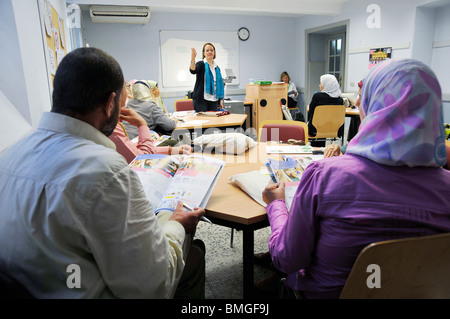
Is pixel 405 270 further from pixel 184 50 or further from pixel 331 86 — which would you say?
pixel 184 50

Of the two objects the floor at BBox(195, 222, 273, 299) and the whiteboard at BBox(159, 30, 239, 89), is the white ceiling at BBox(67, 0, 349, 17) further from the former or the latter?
the floor at BBox(195, 222, 273, 299)

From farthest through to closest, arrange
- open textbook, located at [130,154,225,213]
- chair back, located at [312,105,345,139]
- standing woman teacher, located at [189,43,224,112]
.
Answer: standing woman teacher, located at [189,43,224,112], chair back, located at [312,105,345,139], open textbook, located at [130,154,225,213]

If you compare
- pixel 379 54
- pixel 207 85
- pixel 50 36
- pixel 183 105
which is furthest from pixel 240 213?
pixel 379 54

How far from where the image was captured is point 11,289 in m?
0.68

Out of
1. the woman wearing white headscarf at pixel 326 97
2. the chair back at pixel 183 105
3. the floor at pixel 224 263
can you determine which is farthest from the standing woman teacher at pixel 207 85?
the floor at pixel 224 263

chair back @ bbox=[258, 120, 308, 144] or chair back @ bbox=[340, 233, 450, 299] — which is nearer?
chair back @ bbox=[340, 233, 450, 299]

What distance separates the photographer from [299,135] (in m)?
2.61

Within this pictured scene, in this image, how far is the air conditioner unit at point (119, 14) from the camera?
6.57 m

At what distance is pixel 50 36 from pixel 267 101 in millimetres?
4386

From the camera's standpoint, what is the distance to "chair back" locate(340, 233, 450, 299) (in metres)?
0.73

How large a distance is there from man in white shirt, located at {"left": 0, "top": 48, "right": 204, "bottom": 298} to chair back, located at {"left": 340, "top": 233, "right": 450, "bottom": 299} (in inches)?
19.6

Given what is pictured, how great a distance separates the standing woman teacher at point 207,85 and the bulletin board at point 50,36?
2209 millimetres

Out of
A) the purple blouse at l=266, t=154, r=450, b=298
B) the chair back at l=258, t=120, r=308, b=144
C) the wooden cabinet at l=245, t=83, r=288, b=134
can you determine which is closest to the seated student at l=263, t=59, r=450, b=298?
the purple blouse at l=266, t=154, r=450, b=298

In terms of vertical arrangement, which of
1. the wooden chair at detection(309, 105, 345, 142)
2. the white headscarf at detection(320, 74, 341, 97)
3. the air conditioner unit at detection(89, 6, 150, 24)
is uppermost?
the air conditioner unit at detection(89, 6, 150, 24)
